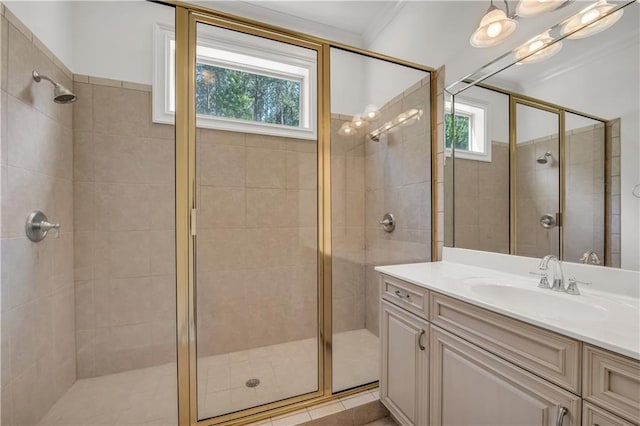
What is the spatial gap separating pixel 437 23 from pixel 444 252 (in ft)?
4.99

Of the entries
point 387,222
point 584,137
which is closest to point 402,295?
point 387,222

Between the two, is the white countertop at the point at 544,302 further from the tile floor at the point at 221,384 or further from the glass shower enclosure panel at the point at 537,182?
the tile floor at the point at 221,384

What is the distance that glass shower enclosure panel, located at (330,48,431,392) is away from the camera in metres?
1.83

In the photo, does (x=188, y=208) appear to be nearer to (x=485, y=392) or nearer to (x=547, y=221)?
(x=485, y=392)

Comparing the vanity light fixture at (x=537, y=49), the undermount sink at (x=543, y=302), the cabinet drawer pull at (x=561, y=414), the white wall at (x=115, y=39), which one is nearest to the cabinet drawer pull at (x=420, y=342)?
the undermount sink at (x=543, y=302)

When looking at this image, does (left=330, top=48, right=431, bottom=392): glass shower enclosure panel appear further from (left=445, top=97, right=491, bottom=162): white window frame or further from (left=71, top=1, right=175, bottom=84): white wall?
(left=71, top=1, right=175, bottom=84): white wall

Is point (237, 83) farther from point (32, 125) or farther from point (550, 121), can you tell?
point (550, 121)

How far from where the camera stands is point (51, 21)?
1558 millimetres

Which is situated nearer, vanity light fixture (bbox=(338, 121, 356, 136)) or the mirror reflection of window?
the mirror reflection of window

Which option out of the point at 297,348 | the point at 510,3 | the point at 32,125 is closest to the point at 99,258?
the point at 32,125

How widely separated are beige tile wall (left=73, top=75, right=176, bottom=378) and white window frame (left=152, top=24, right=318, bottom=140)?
15 cm

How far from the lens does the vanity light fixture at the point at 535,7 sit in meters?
1.21

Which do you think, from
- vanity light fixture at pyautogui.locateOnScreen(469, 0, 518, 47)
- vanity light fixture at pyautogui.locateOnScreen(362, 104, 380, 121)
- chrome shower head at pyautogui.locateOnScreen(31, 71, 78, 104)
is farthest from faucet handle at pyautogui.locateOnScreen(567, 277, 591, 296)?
chrome shower head at pyautogui.locateOnScreen(31, 71, 78, 104)

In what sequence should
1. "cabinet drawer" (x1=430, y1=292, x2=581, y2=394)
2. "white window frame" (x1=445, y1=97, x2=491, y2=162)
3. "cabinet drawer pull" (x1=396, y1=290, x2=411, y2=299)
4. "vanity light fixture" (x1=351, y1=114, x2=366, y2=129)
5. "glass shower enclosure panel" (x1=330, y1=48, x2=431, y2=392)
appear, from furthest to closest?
"vanity light fixture" (x1=351, y1=114, x2=366, y2=129), "glass shower enclosure panel" (x1=330, y1=48, x2=431, y2=392), "white window frame" (x1=445, y1=97, x2=491, y2=162), "cabinet drawer pull" (x1=396, y1=290, x2=411, y2=299), "cabinet drawer" (x1=430, y1=292, x2=581, y2=394)
